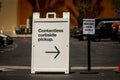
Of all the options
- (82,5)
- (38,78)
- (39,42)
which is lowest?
(38,78)

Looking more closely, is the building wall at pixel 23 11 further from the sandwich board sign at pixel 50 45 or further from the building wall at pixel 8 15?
the sandwich board sign at pixel 50 45

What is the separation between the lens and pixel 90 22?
58.7ft

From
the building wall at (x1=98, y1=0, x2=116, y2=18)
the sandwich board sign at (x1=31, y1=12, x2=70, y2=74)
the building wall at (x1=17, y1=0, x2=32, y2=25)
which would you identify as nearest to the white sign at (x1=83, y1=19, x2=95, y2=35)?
the sandwich board sign at (x1=31, y1=12, x2=70, y2=74)

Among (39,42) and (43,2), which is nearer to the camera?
(39,42)

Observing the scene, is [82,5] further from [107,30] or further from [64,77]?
[64,77]

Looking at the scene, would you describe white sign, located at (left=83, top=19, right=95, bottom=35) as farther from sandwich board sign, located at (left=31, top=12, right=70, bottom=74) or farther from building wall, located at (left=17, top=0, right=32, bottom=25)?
→ building wall, located at (left=17, top=0, right=32, bottom=25)

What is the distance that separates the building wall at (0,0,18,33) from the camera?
62219 millimetres

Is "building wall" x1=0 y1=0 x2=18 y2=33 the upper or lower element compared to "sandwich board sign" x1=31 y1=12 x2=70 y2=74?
upper

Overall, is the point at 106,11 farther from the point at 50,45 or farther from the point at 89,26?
the point at 50,45

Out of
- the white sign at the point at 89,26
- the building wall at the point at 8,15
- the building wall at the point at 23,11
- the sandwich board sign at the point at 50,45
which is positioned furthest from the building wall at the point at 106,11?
the sandwich board sign at the point at 50,45

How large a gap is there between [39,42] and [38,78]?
1574 millimetres

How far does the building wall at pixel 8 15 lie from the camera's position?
6222cm

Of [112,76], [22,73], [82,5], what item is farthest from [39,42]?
[82,5]

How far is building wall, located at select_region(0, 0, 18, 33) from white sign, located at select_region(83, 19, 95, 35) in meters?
44.8
